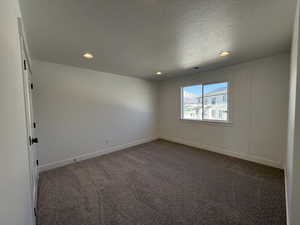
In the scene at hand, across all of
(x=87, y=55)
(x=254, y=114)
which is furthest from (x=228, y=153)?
(x=87, y=55)

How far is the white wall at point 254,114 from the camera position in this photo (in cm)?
269

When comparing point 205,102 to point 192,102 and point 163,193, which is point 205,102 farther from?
point 163,193

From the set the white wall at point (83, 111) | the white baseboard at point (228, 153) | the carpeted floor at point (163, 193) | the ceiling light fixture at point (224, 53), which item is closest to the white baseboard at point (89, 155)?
the white wall at point (83, 111)

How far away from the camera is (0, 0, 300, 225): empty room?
48.8 inches

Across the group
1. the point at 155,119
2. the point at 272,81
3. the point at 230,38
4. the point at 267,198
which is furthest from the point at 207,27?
the point at 155,119

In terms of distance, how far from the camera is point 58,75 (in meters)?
2.92

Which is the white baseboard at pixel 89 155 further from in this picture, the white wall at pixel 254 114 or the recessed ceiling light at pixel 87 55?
the recessed ceiling light at pixel 87 55

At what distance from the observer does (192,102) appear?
435 centimetres

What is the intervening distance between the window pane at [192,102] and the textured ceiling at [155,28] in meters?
1.56

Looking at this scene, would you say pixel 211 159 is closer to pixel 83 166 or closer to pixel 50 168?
pixel 83 166

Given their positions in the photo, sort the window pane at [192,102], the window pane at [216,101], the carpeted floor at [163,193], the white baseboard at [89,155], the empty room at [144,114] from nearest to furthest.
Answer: the empty room at [144,114] < the carpeted floor at [163,193] < the white baseboard at [89,155] < the window pane at [216,101] < the window pane at [192,102]

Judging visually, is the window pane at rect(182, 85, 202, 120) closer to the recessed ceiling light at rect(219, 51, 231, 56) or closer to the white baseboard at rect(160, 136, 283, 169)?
the white baseboard at rect(160, 136, 283, 169)

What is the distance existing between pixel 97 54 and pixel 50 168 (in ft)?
8.64

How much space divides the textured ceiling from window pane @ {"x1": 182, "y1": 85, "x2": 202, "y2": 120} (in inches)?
61.2
